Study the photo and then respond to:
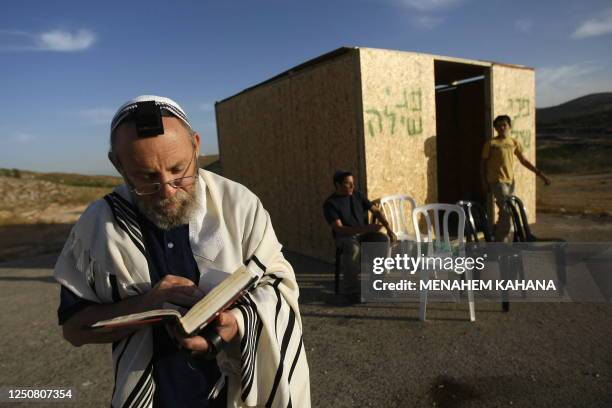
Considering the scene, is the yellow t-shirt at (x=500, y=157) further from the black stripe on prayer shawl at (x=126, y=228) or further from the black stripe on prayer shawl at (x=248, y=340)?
the black stripe on prayer shawl at (x=126, y=228)

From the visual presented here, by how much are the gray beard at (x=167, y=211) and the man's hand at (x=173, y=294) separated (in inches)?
8.6

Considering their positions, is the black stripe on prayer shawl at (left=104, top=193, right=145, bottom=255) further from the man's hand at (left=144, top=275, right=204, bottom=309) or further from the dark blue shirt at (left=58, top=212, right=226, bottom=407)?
the man's hand at (left=144, top=275, right=204, bottom=309)

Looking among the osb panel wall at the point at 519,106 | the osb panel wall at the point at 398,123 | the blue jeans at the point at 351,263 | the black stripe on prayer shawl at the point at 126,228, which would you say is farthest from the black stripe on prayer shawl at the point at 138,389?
the osb panel wall at the point at 519,106

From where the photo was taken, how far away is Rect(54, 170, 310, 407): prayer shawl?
4.31ft

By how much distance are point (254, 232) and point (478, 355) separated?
2.99 meters

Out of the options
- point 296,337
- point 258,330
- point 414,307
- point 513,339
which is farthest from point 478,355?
point 258,330

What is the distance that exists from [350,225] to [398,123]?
2228 millimetres

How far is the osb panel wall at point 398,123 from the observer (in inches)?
245

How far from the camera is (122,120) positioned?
1329 mm

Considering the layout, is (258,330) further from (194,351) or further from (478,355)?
(478,355)

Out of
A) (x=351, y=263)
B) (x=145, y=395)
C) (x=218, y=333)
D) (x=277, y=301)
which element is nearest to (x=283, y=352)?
(x=277, y=301)

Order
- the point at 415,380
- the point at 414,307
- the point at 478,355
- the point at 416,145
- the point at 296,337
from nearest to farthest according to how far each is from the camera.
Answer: the point at 296,337, the point at 415,380, the point at 478,355, the point at 414,307, the point at 416,145

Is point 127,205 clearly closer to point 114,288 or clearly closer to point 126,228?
point 126,228

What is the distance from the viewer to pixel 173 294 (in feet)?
4.00
